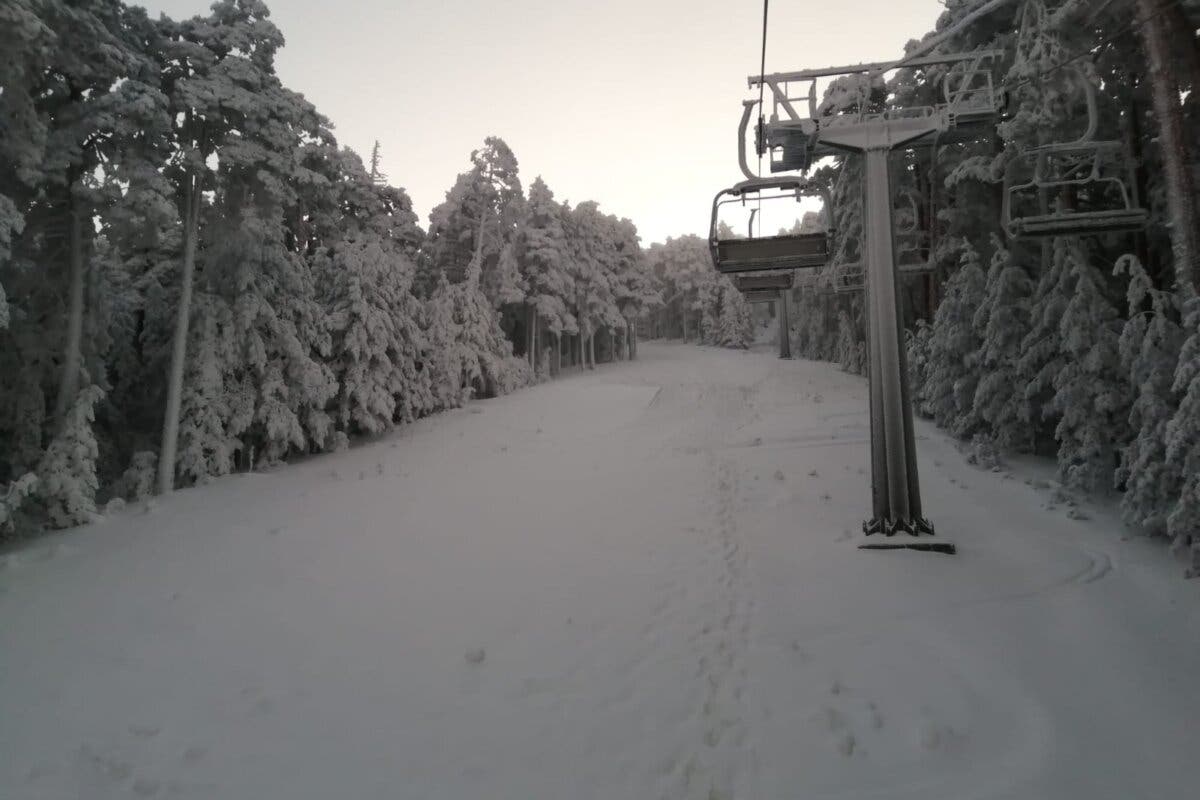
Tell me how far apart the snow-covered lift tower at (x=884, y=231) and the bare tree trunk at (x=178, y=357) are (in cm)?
1383

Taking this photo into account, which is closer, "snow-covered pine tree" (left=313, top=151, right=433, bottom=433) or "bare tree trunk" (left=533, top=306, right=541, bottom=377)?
"snow-covered pine tree" (left=313, top=151, right=433, bottom=433)

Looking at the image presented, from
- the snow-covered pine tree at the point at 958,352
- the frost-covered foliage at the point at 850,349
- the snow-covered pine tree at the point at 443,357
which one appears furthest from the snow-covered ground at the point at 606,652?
the frost-covered foliage at the point at 850,349

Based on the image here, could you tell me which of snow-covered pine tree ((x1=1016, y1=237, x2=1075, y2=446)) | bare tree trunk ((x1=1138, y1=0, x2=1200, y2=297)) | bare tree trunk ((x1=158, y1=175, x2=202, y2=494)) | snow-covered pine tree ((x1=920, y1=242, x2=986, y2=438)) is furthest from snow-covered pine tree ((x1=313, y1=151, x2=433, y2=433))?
bare tree trunk ((x1=1138, y1=0, x2=1200, y2=297))

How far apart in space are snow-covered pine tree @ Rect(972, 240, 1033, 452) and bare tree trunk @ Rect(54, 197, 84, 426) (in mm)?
19111

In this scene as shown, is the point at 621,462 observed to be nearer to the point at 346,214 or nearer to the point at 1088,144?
the point at 1088,144

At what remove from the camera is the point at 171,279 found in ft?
65.2

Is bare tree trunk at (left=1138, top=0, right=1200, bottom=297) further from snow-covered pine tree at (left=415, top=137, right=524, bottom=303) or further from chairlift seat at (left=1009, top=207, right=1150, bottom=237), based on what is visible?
snow-covered pine tree at (left=415, top=137, right=524, bottom=303)

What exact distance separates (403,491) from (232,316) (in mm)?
7363

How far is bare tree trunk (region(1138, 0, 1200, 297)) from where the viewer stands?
8.25 metres

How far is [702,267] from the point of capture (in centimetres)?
7294

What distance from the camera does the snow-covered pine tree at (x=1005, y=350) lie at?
1287 centimetres

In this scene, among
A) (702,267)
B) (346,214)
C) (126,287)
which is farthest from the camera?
(702,267)

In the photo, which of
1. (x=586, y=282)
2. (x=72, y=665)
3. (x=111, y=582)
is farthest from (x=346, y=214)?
(x=72, y=665)

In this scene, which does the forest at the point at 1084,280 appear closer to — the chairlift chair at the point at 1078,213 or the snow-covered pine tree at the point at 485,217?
the chairlift chair at the point at 1078,213
